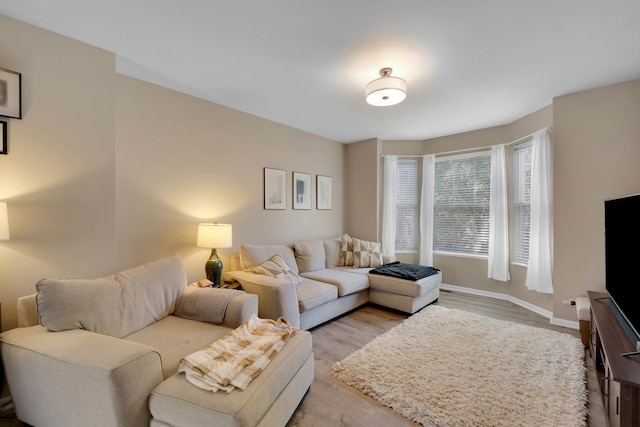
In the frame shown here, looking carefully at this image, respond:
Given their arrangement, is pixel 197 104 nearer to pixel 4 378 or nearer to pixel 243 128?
pixel 243 128

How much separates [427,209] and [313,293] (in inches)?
109

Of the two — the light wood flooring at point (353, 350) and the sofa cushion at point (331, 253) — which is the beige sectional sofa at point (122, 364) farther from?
the sofa cushion at point (331, 253)

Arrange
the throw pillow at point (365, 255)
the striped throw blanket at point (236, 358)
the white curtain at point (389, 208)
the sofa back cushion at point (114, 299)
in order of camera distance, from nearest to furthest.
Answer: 1. the striped throw blanket at point (236, 358)
2. the sofa back cushion at point (114, 299)
3. the throw pillow at point (365, 255)
4. the white curtain at point (389, 208)

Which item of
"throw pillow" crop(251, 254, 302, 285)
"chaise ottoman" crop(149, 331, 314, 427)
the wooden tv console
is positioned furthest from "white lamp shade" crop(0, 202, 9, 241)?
the wooden tv console

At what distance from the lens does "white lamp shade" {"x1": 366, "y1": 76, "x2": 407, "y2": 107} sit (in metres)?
2.34

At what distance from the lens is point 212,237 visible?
2.72 meters

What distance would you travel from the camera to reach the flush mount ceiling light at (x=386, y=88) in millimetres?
2344

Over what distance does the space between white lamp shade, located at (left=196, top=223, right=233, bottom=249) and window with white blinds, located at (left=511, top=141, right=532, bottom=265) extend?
13.0 feet

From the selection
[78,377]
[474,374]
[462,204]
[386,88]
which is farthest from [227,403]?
[462,204]

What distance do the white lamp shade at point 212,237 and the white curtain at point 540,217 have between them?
377 centimetres

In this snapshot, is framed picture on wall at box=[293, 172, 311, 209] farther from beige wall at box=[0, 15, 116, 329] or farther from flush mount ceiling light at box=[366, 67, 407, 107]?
beige wall at box=[0, 15, 116, 329]

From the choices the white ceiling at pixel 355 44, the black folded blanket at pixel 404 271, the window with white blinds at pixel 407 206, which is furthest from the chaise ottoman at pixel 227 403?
the window with white blinds at pixel 407 206

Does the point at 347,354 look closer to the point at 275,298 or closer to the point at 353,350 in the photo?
the point at 353,350

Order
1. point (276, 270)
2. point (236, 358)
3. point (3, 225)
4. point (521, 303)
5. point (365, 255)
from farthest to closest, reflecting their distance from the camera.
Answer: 1. point (365, 255)
2. point (521, 303)
3. point (276, 270)
4. point (3, 225)
5. point (236, 358)
